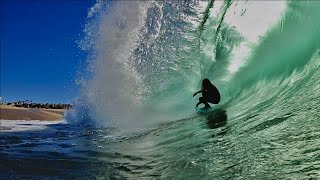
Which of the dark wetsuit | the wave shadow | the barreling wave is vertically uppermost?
the barreling wave

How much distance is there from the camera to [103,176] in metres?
5.11

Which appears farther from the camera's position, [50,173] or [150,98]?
[150,98]

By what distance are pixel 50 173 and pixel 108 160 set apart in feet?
3.56

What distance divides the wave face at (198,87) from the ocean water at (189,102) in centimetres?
3

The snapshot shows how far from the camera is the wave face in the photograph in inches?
200

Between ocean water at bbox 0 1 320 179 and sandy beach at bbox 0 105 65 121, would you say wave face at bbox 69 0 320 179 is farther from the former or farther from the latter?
sandy beach at bbox 0 105 65 121

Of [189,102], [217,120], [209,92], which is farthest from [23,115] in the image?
[217,120]

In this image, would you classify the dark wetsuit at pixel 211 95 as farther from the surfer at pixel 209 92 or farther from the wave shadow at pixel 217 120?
the wave shadow at pixel 217 120

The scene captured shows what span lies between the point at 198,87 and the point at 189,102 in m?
0.68

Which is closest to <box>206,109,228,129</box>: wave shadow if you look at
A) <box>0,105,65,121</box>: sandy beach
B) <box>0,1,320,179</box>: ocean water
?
<box>0,1,320,179</box>: ocean water

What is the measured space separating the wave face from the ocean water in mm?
31

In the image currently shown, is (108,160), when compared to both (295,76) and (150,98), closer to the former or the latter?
(295,76)

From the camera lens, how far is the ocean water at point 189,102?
16.8ft

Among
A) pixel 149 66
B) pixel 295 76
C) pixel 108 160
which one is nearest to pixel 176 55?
pixel 149 66
